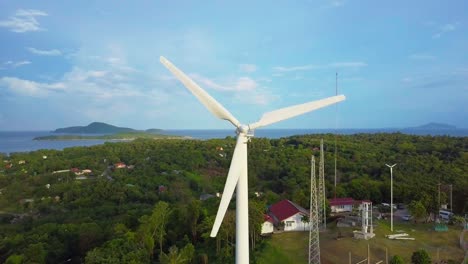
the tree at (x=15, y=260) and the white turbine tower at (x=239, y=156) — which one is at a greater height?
the white turbine tower at (x=239, y=156)

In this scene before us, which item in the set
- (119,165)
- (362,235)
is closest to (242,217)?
(362,235)

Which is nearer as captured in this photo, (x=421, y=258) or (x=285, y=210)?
(x=421, y=258)

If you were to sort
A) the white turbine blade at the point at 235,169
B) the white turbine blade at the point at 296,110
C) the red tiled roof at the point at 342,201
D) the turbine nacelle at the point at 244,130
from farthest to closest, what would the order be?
the red tiled roof at the point at 342,201 < the white turbine blade at the point at 296,110 < the turbine nacelle at the point at 244,130 < the white turbine blade at the point at 235,169

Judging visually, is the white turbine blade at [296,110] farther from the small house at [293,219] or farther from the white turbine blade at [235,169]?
the small house at [293,219]

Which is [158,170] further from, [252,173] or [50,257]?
[50,257]

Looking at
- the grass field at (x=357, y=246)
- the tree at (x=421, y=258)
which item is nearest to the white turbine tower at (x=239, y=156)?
the grass field at (x=357, y=246)

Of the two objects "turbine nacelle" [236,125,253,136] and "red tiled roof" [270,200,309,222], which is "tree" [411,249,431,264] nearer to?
"red tiled roof" [270,200,309,222]

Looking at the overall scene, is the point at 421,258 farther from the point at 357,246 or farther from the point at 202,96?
the point at 202,96
